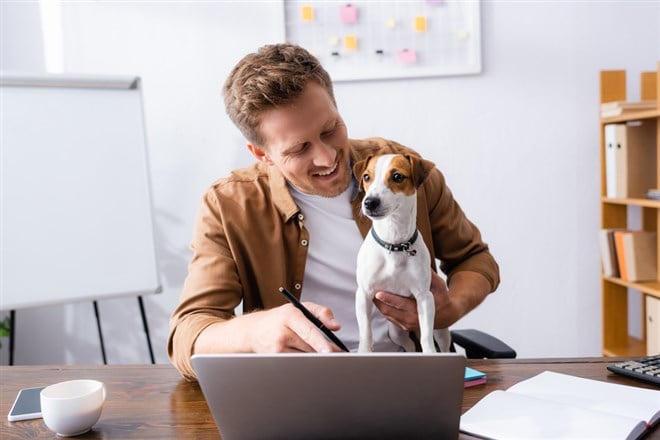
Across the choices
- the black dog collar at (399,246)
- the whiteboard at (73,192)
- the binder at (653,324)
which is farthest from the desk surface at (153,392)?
the binder at (653,324)

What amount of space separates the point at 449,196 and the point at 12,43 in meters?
2.19

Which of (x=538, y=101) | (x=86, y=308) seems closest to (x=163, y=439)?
(x=86, y=308)

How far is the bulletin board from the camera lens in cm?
262

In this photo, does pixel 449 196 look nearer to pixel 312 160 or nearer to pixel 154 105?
pixel 312 160

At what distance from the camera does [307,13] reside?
2.63m

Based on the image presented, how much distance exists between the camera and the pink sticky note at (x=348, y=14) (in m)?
2.61

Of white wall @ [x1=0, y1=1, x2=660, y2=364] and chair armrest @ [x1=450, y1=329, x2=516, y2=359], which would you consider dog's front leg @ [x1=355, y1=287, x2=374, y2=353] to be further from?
white wall @ [x1=0, y1=1, x2=660, y2=364]

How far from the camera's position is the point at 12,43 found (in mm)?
2689

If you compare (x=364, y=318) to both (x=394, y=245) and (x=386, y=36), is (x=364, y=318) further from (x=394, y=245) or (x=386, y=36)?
(x=386, y=36)

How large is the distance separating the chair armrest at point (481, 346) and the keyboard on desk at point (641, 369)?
299mm

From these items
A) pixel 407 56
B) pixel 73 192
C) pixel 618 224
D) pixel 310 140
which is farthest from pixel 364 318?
pixel 618 224

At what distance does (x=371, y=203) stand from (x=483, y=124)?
198 cm

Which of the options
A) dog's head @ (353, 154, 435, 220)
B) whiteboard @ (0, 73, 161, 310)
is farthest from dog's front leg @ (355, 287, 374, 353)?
whiteboard @ (0, 73, 161, 310)

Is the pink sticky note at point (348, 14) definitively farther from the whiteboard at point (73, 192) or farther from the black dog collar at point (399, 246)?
the black dog collar at point (399, 246)
